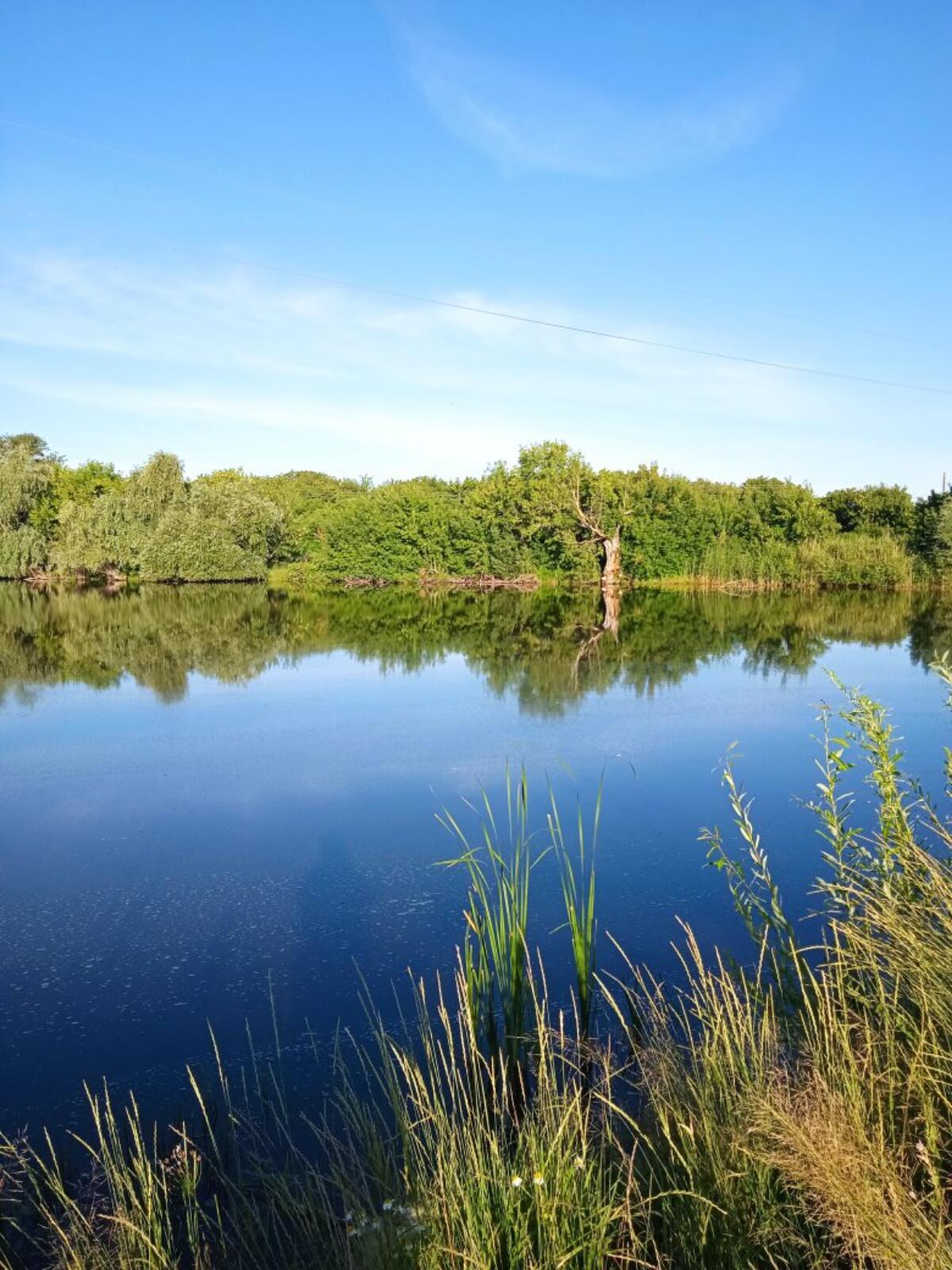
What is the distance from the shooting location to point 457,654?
15.5 metres

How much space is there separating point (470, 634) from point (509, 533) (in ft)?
50.4

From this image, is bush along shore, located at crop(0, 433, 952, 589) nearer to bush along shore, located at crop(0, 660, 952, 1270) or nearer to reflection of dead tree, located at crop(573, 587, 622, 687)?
reflection of dead tree, located at crop(573, 587, 622, 687)

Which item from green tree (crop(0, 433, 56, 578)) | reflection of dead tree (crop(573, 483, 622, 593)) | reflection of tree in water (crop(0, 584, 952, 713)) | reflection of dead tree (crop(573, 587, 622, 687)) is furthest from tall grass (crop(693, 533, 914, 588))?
green tree (crop(0, 433, 56, 578))

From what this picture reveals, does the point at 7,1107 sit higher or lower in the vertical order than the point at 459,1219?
lower

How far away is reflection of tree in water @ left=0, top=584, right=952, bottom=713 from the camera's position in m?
13.7

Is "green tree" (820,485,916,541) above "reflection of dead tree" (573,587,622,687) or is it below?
above

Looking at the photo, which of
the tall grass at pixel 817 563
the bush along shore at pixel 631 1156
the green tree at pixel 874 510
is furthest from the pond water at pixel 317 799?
the green tree at pixel 874 510

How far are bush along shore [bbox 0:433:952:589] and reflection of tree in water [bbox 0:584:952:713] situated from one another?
154 inches

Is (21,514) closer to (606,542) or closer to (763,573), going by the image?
(606,542)

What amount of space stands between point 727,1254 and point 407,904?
3.33 metres

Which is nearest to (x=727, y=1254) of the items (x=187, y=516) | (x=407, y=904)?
(x=407, y=904)

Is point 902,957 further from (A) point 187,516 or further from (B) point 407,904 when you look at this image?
(A) point 187,516

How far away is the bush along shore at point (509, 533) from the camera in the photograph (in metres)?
31.5

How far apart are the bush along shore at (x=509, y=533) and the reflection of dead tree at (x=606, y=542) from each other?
6cm
